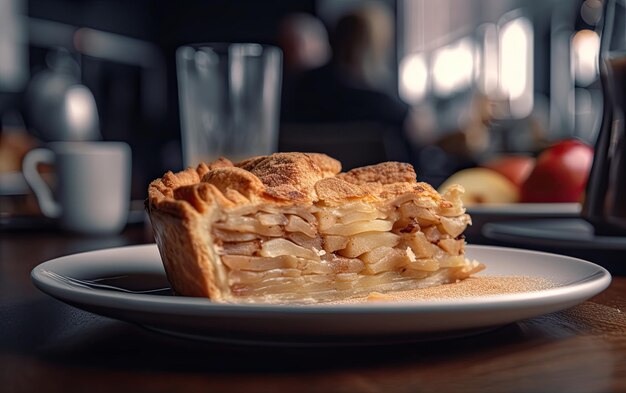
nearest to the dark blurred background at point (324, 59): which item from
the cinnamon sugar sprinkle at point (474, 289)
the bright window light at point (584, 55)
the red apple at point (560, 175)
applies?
the bright window light at point (584, 55)

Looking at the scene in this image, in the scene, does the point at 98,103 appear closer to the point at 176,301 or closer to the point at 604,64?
the point at 604,64

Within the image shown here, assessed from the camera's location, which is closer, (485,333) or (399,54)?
(485,333)

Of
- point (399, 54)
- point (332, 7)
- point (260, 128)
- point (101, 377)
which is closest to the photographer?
point (101, 377)

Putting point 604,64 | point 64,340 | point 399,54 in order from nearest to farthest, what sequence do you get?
1. point 64,340
2. point 604,64
3. point 399,54

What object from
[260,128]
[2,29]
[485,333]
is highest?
[2,29]

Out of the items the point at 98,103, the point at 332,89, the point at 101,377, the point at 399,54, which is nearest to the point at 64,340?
the point at 101,377

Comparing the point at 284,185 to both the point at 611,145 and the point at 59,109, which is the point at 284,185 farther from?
the point at 59,109

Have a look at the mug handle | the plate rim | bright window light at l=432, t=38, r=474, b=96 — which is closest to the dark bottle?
the plate rim

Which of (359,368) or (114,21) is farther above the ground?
(114,21)
